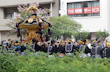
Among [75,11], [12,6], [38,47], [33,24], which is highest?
[12,6]

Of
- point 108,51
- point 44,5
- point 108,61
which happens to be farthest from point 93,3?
point 108,61

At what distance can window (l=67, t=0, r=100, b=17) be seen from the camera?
2630 centimetres

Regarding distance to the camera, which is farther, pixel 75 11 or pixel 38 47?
pixel 75 11

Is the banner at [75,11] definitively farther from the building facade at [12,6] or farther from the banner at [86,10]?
the building facade at [12,6]

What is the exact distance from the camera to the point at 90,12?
26.5 m

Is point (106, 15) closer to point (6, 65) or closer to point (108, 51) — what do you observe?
point (108, 51)

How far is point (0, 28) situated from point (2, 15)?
254 cm

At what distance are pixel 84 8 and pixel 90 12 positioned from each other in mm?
1216

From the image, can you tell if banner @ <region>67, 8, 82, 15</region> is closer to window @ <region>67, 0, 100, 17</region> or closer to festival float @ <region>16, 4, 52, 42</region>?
window @ <region>67, 0, 100, 17</region>

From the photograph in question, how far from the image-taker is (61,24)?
68.0 feet

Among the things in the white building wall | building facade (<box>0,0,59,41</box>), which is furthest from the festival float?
the white building wall

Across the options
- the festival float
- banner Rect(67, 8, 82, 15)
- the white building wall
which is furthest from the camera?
banner Rect(67, 8, 82, 15)

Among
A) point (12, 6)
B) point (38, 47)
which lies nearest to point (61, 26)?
point (38, 47)

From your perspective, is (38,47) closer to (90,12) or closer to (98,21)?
(98,21)
